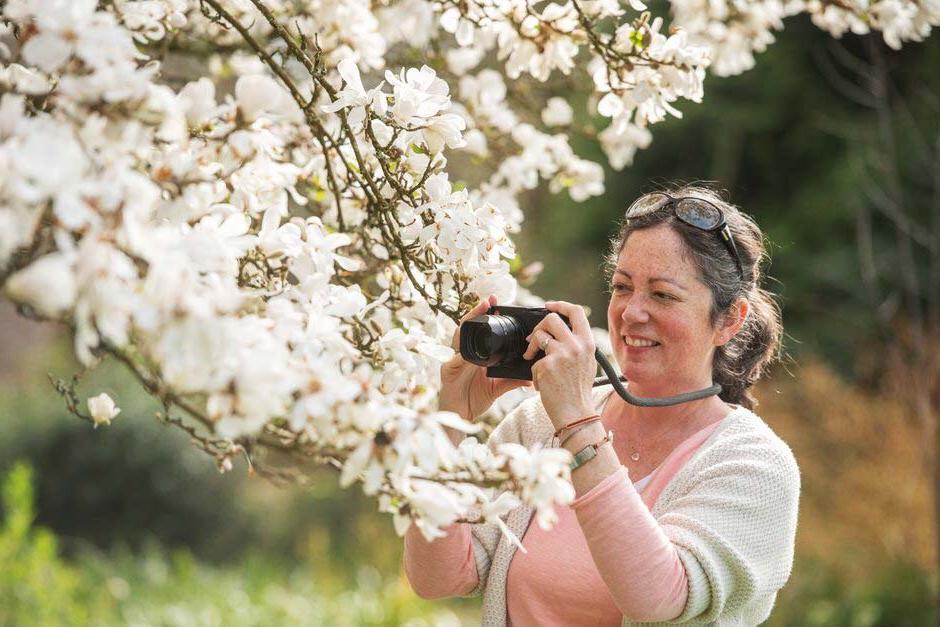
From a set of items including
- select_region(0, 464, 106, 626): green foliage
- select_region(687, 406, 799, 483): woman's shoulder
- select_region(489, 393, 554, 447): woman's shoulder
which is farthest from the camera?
select_region(0, 464, 106, 626): green foliage

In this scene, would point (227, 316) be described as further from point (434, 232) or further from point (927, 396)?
point (927, 396)

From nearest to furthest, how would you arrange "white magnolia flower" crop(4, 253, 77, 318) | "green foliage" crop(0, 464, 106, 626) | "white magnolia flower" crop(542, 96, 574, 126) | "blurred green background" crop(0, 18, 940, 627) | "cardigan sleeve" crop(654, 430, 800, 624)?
1. "white magnolia flower" crop(4, 253, 77, 318)
2. "cardigan sleeve" crop(654, 430, 800, 624)
3. "white magnolia flower" crop(542, 96, 574, 126)
4. "green foliage" crop(0, 464, 106, 626)
5. "blurred green background" crop(0, 18, 940, 627)

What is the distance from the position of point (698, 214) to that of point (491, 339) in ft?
1.53

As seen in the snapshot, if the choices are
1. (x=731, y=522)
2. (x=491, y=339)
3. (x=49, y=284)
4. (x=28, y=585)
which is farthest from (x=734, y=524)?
(x=28, y=585)

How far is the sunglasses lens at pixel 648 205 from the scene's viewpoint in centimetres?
185

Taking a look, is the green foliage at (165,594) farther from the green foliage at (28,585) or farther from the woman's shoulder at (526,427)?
the woman's shoulder at (526,427)

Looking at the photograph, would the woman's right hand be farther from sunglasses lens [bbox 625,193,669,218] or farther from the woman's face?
sunglasses lens [bbox 625,193,669,218]

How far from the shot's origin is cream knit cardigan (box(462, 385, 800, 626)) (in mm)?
1561

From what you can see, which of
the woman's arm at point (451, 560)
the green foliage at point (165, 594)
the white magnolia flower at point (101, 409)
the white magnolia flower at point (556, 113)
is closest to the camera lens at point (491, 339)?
the woman's arm at point (451, 560)

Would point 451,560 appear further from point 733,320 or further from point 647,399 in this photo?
point 733,320

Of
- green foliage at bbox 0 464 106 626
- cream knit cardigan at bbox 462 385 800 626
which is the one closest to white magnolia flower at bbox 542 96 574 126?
cream knit cardigan at bbox 462 385 800 626

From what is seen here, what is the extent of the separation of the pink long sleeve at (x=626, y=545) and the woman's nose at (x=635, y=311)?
0.33 metres

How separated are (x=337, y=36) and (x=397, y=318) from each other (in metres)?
0.70

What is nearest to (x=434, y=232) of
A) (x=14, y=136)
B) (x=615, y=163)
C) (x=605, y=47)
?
(x=605, y=47)
